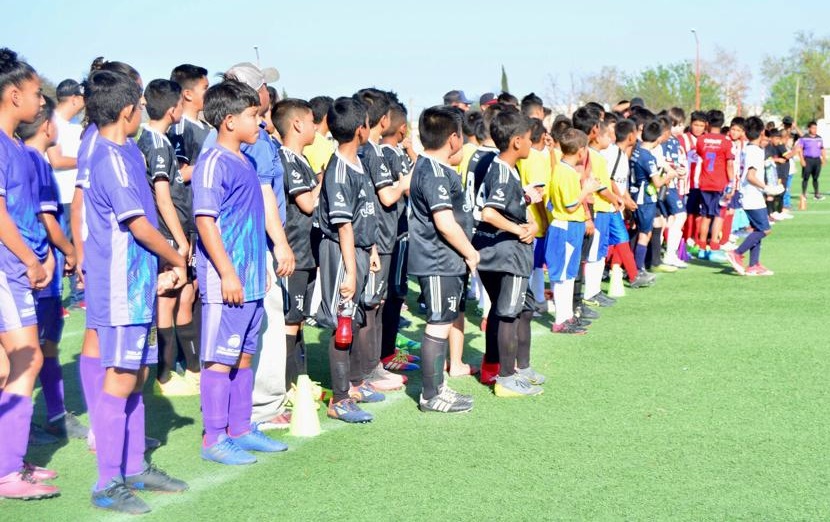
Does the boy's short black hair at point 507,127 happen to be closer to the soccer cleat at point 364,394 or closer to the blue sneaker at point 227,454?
the soccer cleat at point 364,394

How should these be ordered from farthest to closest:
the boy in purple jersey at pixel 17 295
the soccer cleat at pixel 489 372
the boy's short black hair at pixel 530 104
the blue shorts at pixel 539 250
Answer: the boy's short black hair at pixel 530 104
the blue shorts at pixel 539 250
the soccer cleat at pixel 489 372
the boy in purple jersey at pixel 17 295

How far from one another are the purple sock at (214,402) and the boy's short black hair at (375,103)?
2528 mm

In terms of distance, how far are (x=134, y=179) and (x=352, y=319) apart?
206 centimetres

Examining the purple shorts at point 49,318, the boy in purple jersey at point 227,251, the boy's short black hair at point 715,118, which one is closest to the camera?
the boy in purple jersey at point 227,251

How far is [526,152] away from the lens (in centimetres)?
642

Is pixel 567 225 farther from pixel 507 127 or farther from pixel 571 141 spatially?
pixel 507 127

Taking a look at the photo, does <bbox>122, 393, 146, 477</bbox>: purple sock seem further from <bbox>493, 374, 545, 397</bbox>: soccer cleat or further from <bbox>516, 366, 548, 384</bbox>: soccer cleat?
<bbox>516, 366, 548, 384</bbox>: soccer cleat

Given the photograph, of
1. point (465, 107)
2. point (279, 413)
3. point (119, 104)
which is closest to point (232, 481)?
point (279, 413)

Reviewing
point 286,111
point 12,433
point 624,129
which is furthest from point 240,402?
point 624,129

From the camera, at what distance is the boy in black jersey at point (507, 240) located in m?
6.32

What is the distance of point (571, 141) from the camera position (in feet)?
27.1

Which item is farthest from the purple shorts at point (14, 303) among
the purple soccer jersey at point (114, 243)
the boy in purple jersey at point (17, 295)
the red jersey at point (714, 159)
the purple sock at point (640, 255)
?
the red jersey at point (714, 159)

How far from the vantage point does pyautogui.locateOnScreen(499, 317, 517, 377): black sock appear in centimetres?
650

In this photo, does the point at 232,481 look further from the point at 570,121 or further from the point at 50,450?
the point at 570,121
